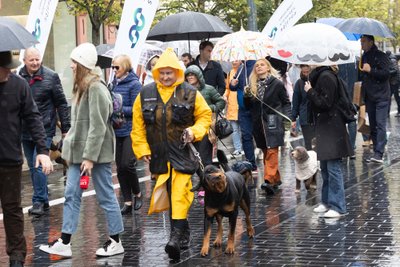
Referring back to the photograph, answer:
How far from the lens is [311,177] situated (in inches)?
517

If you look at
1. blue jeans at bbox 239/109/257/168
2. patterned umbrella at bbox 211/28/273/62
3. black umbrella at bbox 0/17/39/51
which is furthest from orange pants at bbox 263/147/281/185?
black umbrella at bbox 0/17/39/51

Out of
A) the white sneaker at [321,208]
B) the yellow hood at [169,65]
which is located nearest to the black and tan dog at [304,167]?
the white sneaker at [321,208]

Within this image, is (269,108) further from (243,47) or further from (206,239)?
(206,239)

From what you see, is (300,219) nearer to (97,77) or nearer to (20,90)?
(97,77)

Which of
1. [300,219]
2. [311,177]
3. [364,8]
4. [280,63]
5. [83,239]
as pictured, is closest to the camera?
[83,239]

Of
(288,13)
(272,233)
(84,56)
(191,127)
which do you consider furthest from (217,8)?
(191,127)

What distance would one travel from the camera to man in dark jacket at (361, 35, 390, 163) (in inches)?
622

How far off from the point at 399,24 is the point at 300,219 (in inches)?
1737

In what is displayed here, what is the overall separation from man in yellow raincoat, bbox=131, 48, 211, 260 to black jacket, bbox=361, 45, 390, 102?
7.11 m

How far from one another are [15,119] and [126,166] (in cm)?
353

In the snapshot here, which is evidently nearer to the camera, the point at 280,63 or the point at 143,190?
the point at 143,190

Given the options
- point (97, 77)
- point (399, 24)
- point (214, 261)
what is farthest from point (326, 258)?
point (399, 24)

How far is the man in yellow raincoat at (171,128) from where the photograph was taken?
29.8 ft

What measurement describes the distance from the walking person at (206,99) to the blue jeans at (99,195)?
2360mm
